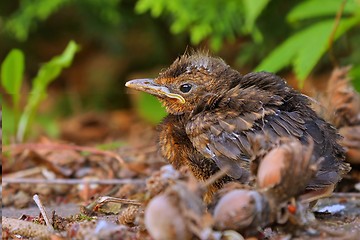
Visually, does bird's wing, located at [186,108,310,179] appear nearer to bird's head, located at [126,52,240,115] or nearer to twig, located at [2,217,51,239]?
bird's head, located at [126,52,240,115]

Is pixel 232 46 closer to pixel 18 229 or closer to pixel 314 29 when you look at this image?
pixel 314 29

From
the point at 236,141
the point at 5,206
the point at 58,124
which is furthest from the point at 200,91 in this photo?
the point at 58,124

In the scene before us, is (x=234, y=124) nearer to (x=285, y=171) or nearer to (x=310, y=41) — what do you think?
(x=285, y=171)

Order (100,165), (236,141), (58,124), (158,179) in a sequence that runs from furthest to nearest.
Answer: (58,124), (100,165), (236,141), (158,179)

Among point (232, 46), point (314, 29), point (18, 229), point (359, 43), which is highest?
point (232, 46)

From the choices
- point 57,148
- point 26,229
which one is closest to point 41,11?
point 57,148

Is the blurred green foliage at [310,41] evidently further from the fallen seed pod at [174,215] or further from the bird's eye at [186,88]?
the fallen seed pod at [174,215]

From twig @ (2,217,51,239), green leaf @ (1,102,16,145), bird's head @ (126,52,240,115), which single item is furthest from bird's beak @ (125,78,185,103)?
green leaf @ (1,102,16,145)
